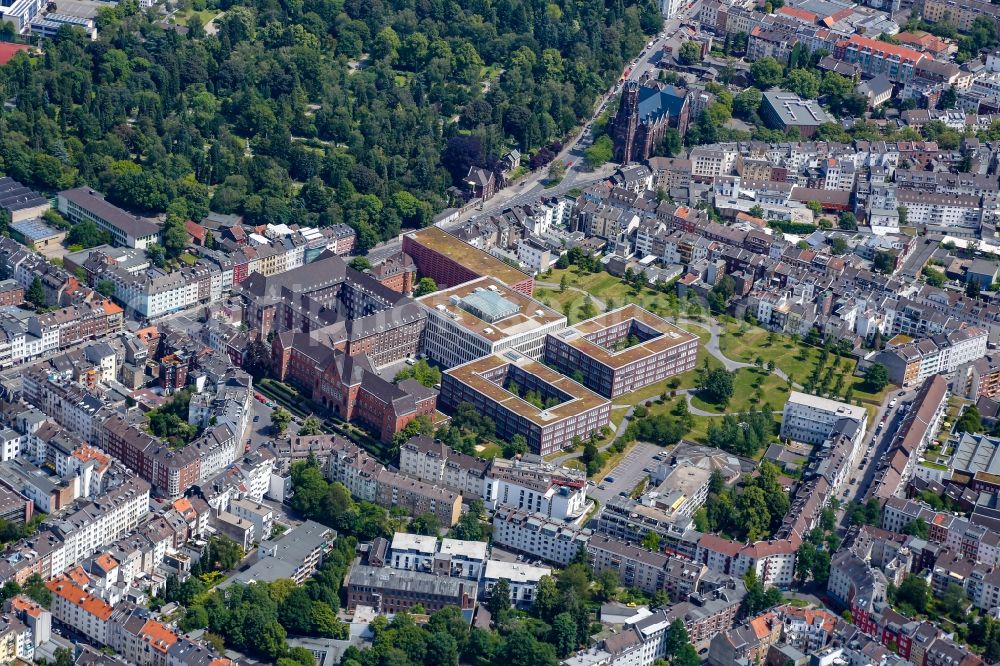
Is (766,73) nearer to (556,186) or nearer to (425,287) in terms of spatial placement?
(556,186)

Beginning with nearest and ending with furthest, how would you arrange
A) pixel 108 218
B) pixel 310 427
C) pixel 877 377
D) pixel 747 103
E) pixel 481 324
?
pixel 310 427 < pixel 877 377 < pixel 481 324 < pixel 108 218 < pixel 747 103

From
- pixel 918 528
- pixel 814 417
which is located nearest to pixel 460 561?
pixel 918 528

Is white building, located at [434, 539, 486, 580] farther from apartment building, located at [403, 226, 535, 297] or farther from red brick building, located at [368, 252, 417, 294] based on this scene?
red brick building, located at [368, 252, 417, 294]

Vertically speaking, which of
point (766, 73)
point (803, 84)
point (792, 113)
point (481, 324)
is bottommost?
point (481, 324)

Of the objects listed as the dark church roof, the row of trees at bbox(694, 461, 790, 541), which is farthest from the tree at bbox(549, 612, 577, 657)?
the dark church roof

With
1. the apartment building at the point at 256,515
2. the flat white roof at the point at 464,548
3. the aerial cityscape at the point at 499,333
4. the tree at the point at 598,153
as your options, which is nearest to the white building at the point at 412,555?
the aerial cityscape at the point at 499,333

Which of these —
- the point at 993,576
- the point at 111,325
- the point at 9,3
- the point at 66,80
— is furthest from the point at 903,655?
the point at 9,3

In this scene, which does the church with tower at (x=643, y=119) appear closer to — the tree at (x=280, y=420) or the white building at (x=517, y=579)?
the tree at (x=280, y=420)
